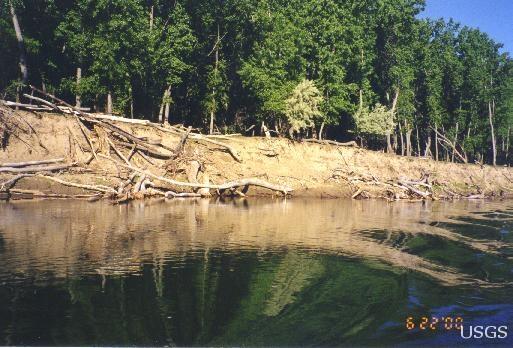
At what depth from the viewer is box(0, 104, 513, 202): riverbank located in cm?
3759

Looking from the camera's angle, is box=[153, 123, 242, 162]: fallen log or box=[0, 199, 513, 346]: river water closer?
box=[0, 199, 513, 346]: river water

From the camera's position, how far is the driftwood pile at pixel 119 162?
120 ft

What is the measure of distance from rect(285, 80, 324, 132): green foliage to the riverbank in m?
3.60

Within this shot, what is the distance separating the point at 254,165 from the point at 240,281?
34009mm

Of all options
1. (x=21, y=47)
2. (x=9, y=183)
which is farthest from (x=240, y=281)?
(x=21, y=47)

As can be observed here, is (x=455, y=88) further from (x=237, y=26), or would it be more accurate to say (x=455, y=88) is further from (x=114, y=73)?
(x=114, y=73)

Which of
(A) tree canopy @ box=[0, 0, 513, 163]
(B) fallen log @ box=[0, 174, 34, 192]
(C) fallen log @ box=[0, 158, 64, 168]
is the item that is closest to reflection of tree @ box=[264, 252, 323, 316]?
(B) fallen log @ box=[0, 174, 34, 192]

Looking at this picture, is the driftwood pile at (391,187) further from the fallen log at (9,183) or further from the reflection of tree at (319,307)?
the reflection of tree at (319,307)

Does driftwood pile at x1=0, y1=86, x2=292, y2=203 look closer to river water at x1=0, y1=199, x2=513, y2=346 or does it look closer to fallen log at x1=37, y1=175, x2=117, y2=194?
fallen log at x1=37, y1=175, x2=117, y2=194

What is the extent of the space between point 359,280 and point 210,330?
270 inches

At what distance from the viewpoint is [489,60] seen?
94.6 m

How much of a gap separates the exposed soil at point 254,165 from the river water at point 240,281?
10.6 meters

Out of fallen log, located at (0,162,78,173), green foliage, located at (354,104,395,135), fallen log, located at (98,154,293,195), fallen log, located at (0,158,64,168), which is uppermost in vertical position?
green foliage, located at (354,104,395,135)

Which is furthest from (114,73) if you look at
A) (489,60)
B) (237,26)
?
(489,60)
